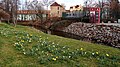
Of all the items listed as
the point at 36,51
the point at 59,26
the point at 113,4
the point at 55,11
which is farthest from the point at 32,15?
the point at 36,51

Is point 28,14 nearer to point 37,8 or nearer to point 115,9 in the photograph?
point 37,8

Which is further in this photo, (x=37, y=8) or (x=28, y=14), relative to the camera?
(x=28, y=14)

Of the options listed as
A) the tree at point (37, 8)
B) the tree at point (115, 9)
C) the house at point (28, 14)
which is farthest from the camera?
the house at point (28, 14)

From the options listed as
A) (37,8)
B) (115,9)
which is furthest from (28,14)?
(115,9)

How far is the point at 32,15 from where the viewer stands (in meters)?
70.9

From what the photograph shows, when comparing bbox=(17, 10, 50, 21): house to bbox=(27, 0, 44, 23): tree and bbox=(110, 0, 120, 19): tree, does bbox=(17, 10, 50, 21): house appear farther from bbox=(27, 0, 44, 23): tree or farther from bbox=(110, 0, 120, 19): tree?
bbox=(110, 0, 120, 19): tree

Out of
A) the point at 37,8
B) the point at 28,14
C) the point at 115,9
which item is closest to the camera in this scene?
the point at 115,9

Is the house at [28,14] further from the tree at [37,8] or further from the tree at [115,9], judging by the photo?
the tree at [115,9]

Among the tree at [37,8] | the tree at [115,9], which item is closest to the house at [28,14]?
the tree at [37,8]

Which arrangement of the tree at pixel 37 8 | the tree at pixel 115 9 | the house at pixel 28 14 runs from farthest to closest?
1. the house at pixel 28 14
2. the tree at pixel 37 8
3. the tree at pixel 115 9

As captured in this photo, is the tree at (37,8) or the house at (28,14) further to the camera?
the house at (28,14)

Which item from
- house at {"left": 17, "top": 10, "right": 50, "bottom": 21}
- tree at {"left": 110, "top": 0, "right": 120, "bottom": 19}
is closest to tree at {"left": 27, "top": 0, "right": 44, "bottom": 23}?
house at {"left": 17, "top": 10, "right": 50, "bottom": 21}

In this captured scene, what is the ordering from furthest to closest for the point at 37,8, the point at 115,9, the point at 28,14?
the point at 28,14 → the point at 37,8 → the point at 115,9

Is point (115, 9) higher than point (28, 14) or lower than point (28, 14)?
higher
